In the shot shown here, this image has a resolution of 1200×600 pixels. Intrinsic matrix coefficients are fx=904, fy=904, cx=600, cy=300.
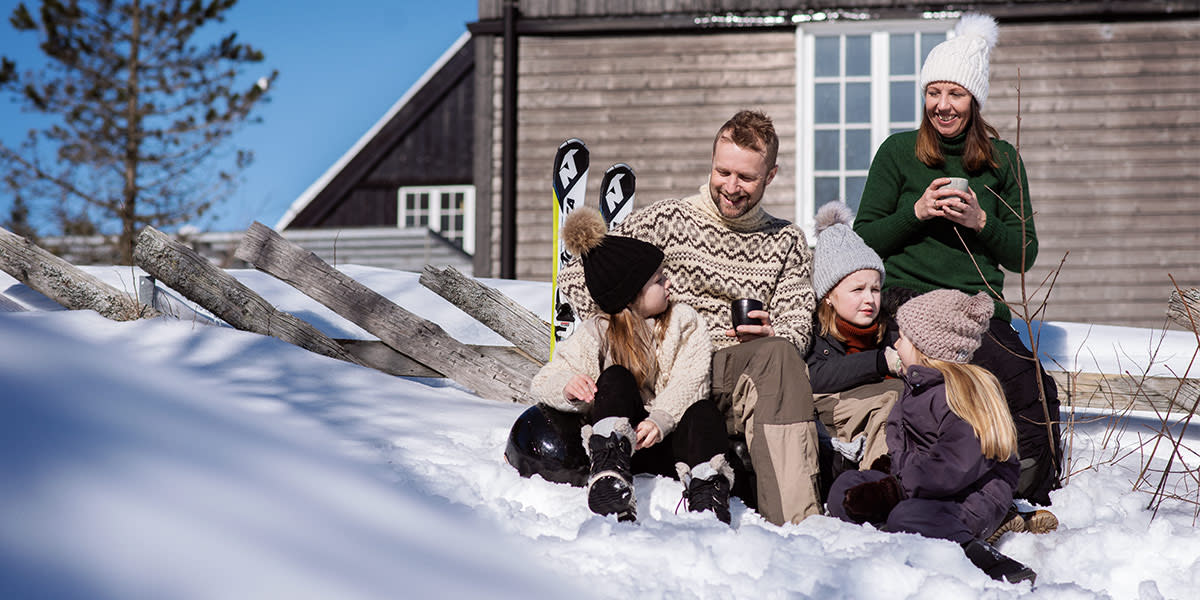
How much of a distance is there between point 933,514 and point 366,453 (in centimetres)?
176

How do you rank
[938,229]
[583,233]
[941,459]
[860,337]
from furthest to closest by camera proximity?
[938,229], [860,337], [583,233], [941,459]

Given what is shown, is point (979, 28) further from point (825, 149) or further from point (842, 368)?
point (825, 149)

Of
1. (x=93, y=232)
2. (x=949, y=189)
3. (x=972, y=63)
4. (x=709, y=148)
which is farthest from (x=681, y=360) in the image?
(x=93, y=232)

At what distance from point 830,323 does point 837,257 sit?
260mm

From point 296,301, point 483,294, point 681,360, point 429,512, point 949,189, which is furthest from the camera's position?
point 296,301

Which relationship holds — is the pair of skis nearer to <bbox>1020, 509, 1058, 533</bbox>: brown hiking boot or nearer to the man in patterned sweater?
the man in patterned sweater

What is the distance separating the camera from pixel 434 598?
189 centimetres

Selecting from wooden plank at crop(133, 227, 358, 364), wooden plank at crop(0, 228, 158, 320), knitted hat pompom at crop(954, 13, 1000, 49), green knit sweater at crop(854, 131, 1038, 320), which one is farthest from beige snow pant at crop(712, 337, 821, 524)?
wooden plank at crop(0, 228, 158, 320)

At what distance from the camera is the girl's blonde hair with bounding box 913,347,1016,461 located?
2684 millimetres

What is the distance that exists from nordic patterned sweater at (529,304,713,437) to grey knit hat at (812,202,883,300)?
0.59 m

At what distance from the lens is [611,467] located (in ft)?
9.05

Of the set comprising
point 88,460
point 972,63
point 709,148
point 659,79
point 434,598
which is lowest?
point 434,598

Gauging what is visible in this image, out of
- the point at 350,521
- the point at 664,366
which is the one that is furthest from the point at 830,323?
the point at 350,521

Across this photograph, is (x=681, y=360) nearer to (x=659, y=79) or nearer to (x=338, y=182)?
(x=659, y=79)
